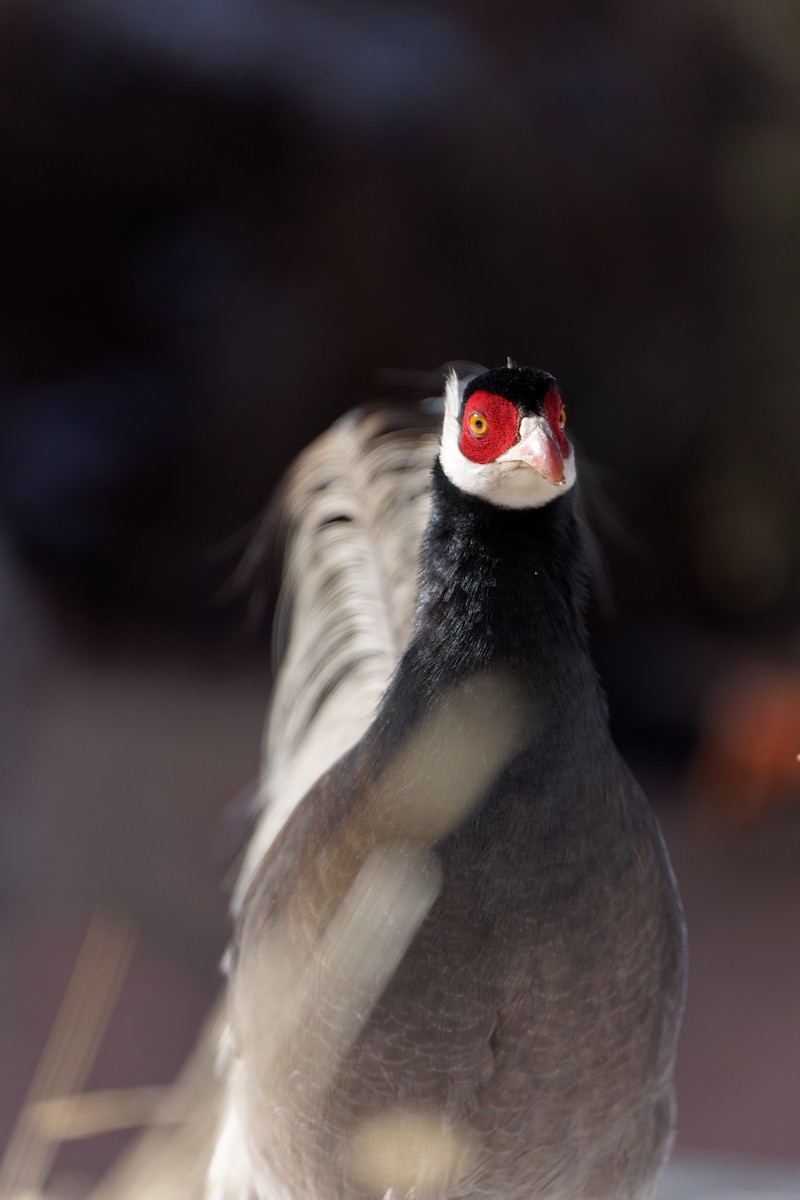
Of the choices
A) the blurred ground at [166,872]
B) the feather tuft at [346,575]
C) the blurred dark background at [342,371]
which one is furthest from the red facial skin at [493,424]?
the blurred ground at [166,872]

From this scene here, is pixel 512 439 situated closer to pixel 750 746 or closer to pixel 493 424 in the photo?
pixel 493 424

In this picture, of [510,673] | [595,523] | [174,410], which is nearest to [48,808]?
[174,410]

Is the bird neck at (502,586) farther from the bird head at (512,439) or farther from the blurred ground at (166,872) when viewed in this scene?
the blurred ground at (166,872)

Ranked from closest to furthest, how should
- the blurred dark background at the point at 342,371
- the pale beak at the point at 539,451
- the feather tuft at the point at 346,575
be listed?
the pale beak at the point at 539,451 → the feather tuft at the point at 346,575 → the blurred dark background at the point at 342,371

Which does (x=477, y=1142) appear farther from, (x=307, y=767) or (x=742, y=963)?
(x=742, y=963)

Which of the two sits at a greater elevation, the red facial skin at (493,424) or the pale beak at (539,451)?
the red facial skin at (493,424)

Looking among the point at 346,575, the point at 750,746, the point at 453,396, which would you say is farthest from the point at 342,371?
the point at 453,396

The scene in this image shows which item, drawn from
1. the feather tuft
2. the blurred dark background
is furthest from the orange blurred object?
the feather tuft
